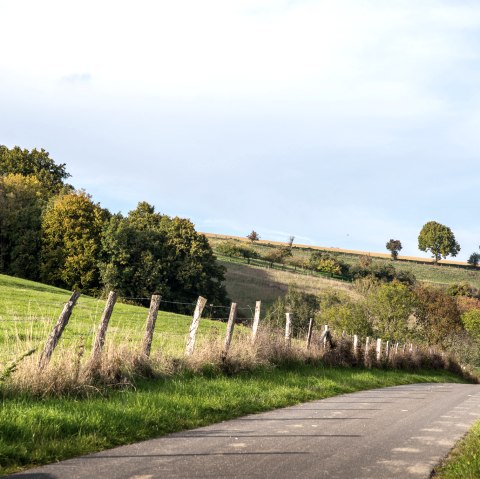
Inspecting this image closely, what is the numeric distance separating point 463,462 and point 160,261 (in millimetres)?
55172

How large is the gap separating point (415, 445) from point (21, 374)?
629 centimetres

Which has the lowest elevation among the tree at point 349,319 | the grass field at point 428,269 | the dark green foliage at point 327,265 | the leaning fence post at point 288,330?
the tree at point 349,319

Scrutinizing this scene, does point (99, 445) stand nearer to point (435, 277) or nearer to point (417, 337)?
point (417, 337)

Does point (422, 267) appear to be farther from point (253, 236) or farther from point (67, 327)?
point (67, 327)

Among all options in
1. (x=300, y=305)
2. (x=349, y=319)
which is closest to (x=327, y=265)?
(x=300, y=305)

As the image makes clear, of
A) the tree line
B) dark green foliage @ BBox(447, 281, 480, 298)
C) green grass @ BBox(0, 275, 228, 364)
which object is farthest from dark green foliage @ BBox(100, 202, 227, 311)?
dark green foliage @ BBox(447, 281, 480, 298)

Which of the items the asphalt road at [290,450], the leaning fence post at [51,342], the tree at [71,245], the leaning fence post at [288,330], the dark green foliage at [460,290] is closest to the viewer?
the asphalt road at [290,450]

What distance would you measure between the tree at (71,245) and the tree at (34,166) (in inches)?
511

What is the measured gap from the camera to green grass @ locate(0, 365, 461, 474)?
7.34 m

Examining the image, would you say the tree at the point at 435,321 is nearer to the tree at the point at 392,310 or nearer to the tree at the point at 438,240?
the tree at the point at 392,310

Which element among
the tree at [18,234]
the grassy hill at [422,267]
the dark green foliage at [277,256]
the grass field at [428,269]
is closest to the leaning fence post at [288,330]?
the tree at [18,234]

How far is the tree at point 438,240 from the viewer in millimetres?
153625

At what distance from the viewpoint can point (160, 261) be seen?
2436 inches

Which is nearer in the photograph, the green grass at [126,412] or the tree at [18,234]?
the green grass at [126,412]
